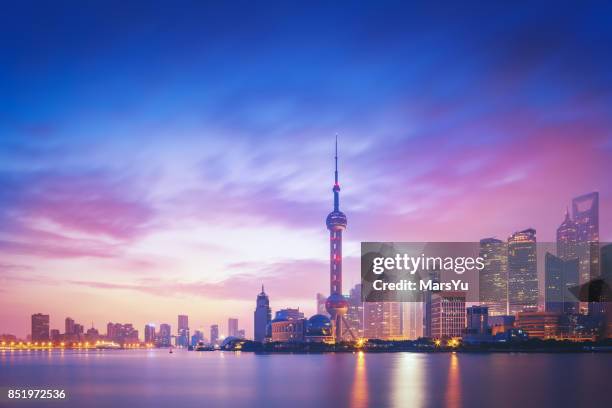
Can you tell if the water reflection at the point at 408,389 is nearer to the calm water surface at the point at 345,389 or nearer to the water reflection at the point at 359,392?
the calm water surface at the point at 345,389

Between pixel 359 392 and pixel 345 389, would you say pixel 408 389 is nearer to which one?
pixel 359 392

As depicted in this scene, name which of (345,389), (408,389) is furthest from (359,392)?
→ (408,389)

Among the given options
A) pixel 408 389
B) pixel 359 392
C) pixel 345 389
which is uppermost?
pixel 359 392

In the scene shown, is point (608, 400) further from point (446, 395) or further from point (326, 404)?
point (326, 404)

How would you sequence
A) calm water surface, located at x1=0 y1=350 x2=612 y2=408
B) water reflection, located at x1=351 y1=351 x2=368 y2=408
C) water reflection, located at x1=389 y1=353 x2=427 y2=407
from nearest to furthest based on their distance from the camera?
water reflection, located at x1=351 y1=351 x2=368 y2=408 → water reflection, located at x1=389 y1=353 x2=427 y2=407 → calm water surface, located at x1=0 y1=350 x2=612 y2=408

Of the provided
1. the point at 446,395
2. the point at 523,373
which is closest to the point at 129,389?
the point at 446,395

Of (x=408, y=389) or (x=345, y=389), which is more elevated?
(x=408, y=389)

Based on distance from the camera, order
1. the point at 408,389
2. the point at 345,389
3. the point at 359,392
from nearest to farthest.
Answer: the point at 359,392
the point at 408,389
the point at 345,389

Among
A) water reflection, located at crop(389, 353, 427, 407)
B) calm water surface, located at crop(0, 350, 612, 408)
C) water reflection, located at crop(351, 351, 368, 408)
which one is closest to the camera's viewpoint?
water reflection, located at crop(351, 351, 368, 408)

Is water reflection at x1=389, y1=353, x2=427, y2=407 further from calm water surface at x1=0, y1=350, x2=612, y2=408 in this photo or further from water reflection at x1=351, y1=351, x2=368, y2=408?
water reflection at x1=351, y1=351, x2=368, y2=408

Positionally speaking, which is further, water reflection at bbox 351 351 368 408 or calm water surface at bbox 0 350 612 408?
calm water surface at bbox 0 350 612 408

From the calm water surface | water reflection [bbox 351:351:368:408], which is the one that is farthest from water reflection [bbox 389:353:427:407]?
water reflection [bbox 351:351:368:408]

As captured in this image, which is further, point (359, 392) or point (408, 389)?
point (408, 389)
